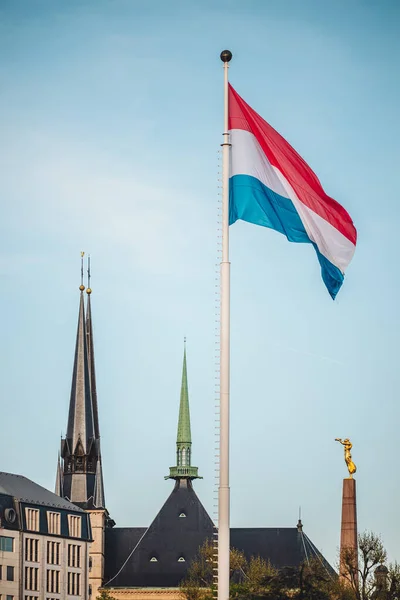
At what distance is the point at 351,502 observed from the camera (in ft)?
262

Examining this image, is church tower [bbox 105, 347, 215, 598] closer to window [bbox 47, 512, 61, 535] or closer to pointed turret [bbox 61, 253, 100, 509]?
pointed turret [bbox 61, 253, 100, 509]

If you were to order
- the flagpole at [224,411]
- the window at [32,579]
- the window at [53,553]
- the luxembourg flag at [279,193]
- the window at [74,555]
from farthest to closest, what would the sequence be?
the window at [74,555], the window at [53,553], the window at [32,579], the luxembourg flag at [279,193], the flagpole at [224,411]

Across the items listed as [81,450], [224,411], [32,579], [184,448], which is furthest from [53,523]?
[224,411]

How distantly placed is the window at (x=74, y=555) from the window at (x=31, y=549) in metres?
6.70

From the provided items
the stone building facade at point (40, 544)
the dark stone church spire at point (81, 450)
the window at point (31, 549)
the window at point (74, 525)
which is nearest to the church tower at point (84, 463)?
the dark stone church spire at point (81, 450)

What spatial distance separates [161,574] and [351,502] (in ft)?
276

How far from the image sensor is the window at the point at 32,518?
444 ft

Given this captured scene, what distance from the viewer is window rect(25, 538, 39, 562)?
134500 mm

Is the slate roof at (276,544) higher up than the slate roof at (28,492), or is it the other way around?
the slate roof at (28,492)

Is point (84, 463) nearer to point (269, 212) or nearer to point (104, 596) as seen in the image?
point (104, 596)

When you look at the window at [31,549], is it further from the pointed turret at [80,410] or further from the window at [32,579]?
the pointed turret at [80,410]

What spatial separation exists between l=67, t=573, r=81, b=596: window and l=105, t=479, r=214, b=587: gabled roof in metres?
18.9

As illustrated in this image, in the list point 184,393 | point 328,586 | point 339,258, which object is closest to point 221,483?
point 339,258

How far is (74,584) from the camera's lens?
140875 millimetres
